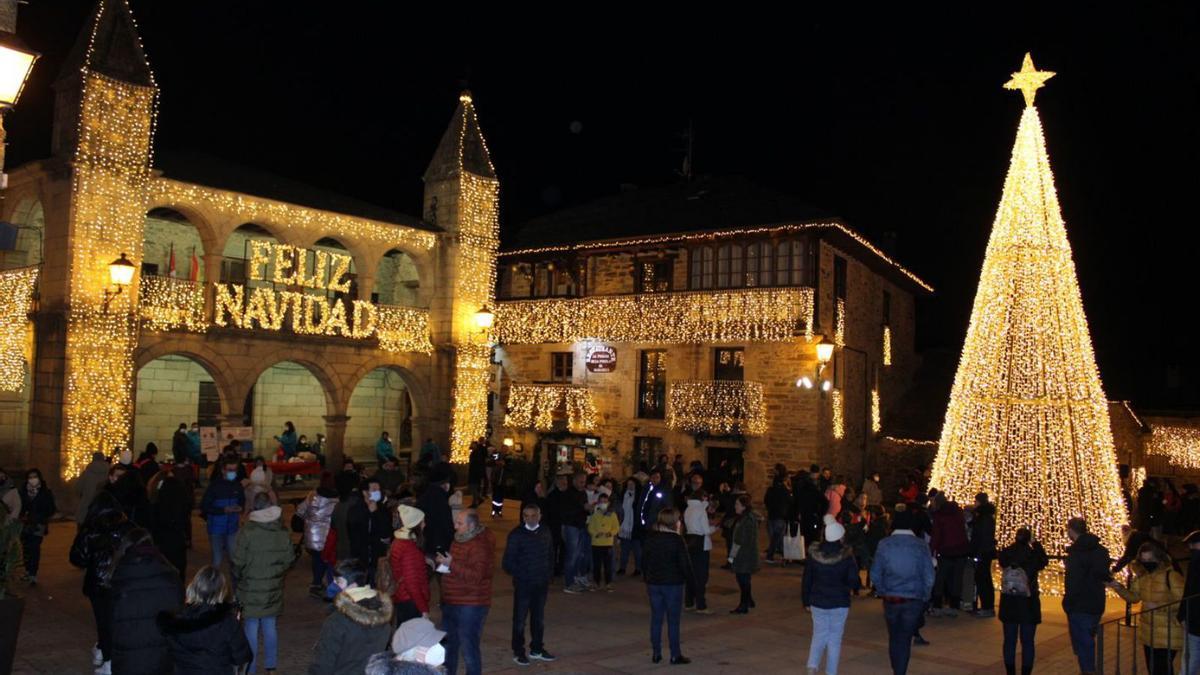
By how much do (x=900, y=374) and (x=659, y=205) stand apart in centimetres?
1107

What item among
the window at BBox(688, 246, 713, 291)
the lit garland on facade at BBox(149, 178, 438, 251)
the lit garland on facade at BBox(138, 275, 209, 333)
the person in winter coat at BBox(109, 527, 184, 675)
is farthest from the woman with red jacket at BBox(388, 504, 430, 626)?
the window at BBox(688, 246, 713, 291)

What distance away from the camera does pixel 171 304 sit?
2048 centimetres

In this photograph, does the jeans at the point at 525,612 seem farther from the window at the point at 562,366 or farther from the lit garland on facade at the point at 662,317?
the window at the point at 562,366

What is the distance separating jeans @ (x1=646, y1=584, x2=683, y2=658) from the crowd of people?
20mm

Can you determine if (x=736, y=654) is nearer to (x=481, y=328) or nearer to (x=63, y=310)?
(x=63, y=310)

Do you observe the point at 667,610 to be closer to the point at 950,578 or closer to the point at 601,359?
the point at 950,578

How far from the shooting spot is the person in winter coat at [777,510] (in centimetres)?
1636

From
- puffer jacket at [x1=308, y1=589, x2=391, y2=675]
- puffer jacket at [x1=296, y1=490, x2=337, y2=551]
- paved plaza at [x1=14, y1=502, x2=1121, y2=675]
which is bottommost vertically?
paved plaza at [x1=14, y1=502, x2=1121, y2=675]

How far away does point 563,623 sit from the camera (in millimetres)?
11211

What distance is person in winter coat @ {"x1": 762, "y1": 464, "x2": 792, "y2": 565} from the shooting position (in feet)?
53.7

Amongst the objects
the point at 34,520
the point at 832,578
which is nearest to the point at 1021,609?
the point at 832,578

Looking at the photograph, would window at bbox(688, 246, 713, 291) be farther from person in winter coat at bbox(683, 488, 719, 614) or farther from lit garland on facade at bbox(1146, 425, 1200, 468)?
lit garland on facade at bbox(1146, 425, 1200, 468)

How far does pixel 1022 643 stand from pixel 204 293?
60.2ft

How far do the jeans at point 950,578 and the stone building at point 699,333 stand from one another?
11936 mm
